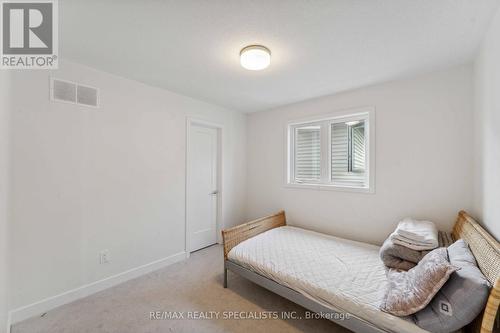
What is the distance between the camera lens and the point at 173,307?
198 cm

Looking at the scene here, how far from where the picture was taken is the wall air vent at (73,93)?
1.95 m

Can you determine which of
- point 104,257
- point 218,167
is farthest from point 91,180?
point 218,167

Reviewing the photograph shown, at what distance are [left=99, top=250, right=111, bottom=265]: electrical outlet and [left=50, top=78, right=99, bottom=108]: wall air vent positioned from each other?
158 centimetres

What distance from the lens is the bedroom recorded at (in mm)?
1451

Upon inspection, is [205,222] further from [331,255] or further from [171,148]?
[331,255]

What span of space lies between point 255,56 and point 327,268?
2017 mm

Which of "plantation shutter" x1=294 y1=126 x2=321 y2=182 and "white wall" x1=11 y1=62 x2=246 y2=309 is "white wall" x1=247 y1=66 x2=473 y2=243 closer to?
"plantation shutter" x1=294 y1=126 x2=321 y2=182

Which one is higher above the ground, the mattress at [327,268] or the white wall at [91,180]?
the white wall at [91,180]

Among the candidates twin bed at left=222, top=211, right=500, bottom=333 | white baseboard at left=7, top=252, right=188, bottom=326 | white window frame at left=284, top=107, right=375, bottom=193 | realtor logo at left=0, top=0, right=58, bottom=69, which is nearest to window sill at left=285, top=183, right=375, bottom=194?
white window frame at left=284, top=107, right=375, bottom=193

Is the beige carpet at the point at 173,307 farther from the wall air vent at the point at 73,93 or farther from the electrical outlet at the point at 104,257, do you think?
the wall air vent at the point at 73,93

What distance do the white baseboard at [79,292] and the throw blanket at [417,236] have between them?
2.72 m

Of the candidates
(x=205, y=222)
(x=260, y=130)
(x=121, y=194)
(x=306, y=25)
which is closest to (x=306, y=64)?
(x=306, y=25)

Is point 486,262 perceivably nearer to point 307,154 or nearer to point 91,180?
point 307,154

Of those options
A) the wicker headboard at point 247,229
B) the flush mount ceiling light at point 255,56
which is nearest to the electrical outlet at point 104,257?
the wicker headboard at point 247,229
